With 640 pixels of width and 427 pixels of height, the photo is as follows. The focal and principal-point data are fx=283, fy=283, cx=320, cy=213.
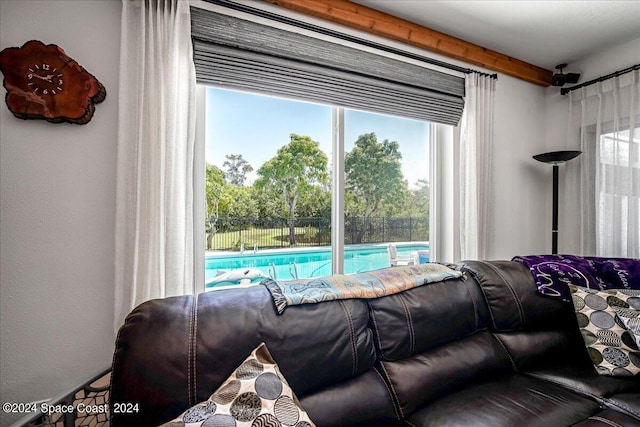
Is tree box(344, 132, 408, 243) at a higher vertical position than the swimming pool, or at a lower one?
higher

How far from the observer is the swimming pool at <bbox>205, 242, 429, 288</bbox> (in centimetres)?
188

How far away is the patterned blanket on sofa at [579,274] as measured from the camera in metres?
1.68

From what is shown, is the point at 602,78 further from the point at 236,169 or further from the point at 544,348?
the point at 236,169

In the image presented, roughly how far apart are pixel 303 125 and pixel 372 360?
1578 mm

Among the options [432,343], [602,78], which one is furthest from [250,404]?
[602,78]

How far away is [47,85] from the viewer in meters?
1.32

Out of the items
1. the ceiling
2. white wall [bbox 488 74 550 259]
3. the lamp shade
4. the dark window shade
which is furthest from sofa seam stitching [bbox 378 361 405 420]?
the lamp shade

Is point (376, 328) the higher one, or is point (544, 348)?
point (376, 328)

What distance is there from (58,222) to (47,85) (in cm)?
64

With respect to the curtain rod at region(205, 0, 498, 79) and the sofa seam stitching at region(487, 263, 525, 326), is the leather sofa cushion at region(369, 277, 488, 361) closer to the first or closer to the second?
the sofa seam stitching at region(487, 263, 525, 326)

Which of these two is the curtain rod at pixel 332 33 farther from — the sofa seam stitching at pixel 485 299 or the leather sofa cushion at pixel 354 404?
the leather sofa cushion at pixel 354 404

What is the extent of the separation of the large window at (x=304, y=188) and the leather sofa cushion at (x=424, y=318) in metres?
0.85

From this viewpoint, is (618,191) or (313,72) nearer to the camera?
(313,72)

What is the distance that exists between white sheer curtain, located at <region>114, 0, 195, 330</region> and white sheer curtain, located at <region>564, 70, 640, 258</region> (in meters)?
3.27
